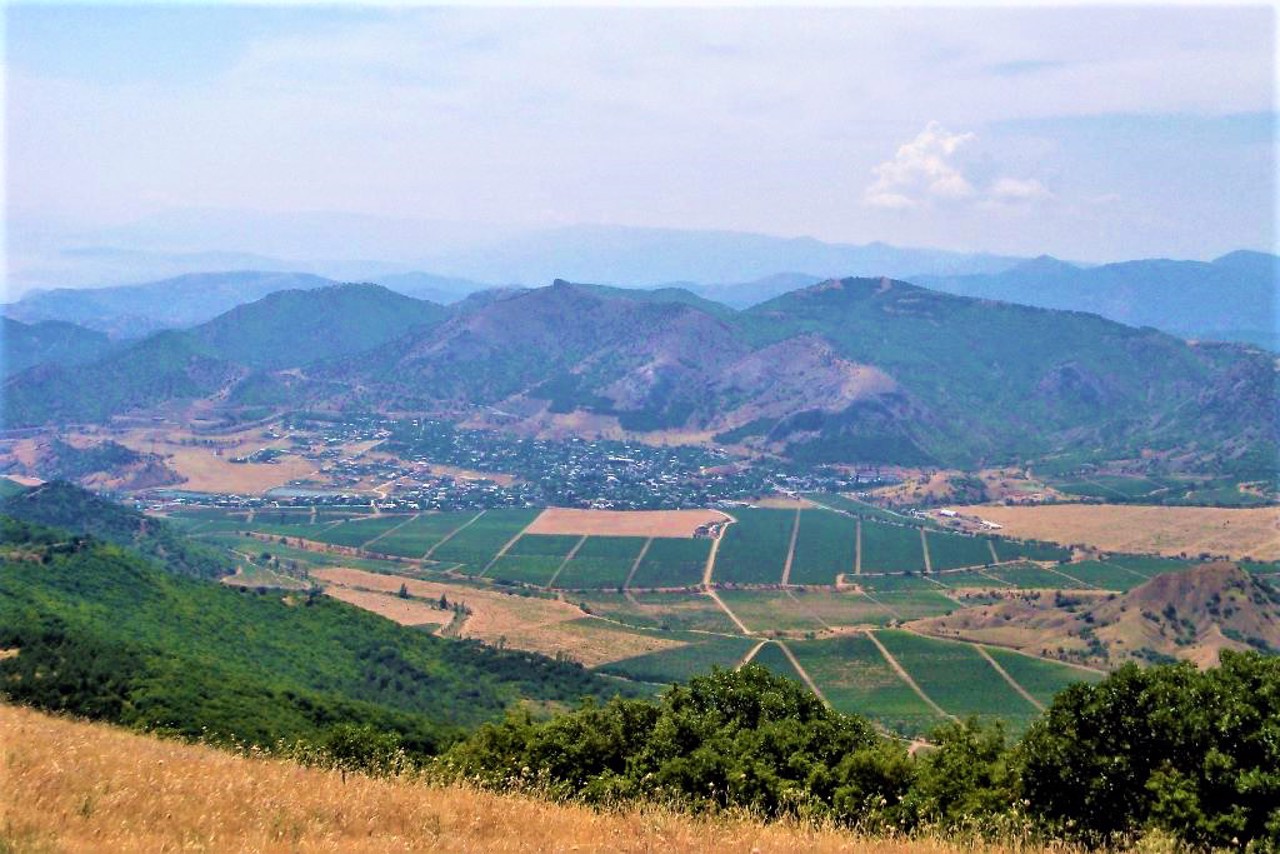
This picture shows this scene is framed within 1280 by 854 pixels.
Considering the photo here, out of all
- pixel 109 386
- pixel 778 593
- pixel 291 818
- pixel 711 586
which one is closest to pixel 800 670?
pixel 778 593

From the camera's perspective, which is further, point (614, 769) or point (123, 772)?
point (614, 769)

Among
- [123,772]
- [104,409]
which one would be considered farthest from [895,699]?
[104,409]

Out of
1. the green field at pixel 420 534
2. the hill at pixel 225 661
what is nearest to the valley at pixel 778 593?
the green field at pixel 420 534

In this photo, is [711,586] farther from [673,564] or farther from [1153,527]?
[1153,527]

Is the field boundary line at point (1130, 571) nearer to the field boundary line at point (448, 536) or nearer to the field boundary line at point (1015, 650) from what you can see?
the field boundary line at point (1015, 650)

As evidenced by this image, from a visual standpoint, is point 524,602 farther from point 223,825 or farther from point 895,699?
point 223,825

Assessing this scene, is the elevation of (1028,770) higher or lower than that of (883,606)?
higher

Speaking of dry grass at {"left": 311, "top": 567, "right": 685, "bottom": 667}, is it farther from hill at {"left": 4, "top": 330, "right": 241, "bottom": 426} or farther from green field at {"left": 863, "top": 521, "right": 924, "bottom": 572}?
hill at {"left": 4, "top": 330, "right": 241, "bottom": 426}
